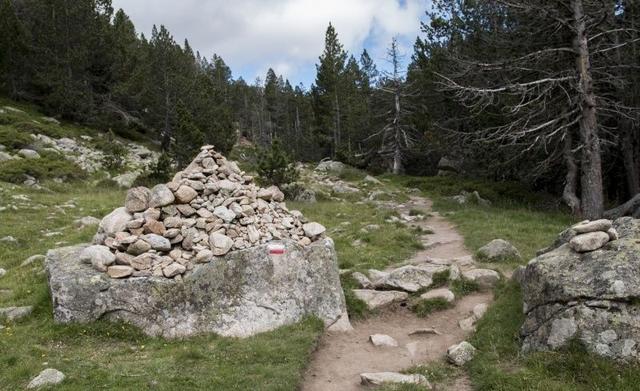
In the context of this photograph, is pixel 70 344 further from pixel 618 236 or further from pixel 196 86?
pixel 196 86

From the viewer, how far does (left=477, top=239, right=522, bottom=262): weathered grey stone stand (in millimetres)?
14383

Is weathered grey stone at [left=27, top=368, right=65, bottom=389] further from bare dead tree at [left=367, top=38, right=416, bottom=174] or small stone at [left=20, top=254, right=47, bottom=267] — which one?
bare dead tree at [left=367, top=38, right=416, bottom=174]

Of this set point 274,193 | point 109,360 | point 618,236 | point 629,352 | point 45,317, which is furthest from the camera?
point 274,193

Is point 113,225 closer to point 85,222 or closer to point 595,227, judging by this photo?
point 85,222

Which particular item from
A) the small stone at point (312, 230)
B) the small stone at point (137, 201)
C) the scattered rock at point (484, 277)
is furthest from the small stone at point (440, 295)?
the small stone at point (137, 201)

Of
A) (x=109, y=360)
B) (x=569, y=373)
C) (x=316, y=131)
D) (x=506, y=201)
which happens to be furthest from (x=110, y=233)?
(x=316, y=131)

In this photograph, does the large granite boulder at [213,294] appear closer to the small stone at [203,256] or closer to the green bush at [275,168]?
the small stone at [203,256]

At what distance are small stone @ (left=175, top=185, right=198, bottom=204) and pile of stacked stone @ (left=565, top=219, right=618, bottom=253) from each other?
25.7 feet

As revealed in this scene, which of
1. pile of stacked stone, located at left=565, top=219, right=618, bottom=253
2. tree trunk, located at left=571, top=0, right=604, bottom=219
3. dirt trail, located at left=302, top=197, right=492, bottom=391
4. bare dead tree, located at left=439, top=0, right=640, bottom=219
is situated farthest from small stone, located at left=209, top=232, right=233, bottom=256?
tree trunk, located at left=571, top=0, right=604, bottom=219

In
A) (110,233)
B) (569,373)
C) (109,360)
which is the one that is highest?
(110,233)

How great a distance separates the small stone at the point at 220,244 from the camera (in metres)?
10.3

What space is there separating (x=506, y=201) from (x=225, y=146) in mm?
28447

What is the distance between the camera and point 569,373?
23.9ft

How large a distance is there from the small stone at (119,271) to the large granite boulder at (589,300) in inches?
297
